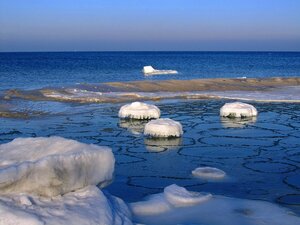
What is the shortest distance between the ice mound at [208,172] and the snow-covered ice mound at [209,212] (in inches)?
50.1

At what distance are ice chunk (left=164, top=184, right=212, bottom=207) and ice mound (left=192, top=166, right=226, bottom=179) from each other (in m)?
1.22

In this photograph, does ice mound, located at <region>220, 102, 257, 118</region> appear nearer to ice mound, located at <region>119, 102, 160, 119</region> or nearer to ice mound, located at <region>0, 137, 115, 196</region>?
ice mound, located at <region>119, 102, 160, 119</region>

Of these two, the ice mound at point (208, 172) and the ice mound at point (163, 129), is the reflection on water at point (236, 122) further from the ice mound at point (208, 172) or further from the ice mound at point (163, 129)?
the ice mound at point (208, 172)

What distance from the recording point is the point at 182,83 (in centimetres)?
3023

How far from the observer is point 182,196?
7027mm

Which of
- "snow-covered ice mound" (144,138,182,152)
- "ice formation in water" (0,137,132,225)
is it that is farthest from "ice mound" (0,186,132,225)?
"snow-covered ice mound" (144,138,182,152)

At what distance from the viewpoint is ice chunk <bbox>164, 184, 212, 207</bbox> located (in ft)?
22.5

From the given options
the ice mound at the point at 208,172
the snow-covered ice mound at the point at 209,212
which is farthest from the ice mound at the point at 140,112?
the snow-covered ice mound at the point at 209,212

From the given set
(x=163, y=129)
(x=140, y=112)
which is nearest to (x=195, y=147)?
(x=163, y=129)

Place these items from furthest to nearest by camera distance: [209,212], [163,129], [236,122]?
[236,122] < [163,129] < [209,212]

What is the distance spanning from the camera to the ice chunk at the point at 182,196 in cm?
687

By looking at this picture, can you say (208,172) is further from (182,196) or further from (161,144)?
(161,144)

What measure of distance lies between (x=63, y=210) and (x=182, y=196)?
2.55 metres

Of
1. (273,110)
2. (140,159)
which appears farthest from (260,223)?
(273,110)
